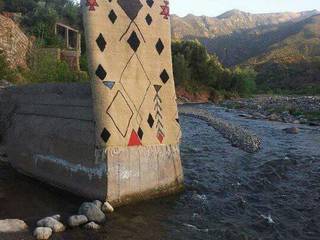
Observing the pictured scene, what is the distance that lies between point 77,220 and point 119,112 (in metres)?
2.37

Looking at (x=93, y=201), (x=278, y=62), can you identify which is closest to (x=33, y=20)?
(x=93, y=201)

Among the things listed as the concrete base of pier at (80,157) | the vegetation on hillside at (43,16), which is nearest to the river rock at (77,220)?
the concrete base of pier at (80,157)

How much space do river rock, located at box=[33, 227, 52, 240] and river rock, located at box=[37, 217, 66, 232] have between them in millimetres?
184

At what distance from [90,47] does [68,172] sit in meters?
2.92

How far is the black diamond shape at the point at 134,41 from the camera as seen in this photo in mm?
8859

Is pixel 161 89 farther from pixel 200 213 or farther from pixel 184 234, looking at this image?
pixel 184 234

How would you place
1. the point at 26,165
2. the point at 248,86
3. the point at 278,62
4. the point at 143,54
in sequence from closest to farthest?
the point at 143,54
the point at 26,165
the point at 248,86
the point at 278,62

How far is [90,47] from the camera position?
8.20 meters

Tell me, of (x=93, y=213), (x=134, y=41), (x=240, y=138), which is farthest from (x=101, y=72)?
(x=240, y=138)

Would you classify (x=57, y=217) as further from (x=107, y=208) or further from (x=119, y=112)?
(x=119, y=112)

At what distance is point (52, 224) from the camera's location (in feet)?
23.1

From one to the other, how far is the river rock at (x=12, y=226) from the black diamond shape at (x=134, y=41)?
4166 millimetres

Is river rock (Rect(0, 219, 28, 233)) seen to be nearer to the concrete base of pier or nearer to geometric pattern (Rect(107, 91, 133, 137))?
the concrete base of pier

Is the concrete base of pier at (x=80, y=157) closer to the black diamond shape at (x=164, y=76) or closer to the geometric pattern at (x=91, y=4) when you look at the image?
the black diamond shape at (x=164, y=76)
